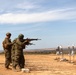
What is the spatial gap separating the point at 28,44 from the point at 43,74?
3028 mm

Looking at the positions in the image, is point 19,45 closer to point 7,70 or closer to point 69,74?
point 7,70

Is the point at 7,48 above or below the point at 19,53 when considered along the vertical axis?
above

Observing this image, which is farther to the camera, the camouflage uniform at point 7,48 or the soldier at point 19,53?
the camouflage uniform at point 7,48

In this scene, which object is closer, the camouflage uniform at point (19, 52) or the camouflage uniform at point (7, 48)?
the camouflage uniform at point (19, 52)

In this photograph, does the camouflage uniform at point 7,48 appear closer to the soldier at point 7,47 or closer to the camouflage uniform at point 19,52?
the soldier at point 7,47

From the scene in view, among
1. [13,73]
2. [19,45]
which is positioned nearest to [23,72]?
[13,73]

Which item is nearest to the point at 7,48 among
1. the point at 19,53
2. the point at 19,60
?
the point at 19,53

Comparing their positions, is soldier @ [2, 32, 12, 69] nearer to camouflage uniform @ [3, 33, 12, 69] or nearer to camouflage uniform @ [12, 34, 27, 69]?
camouflage uniform @ [3, 33, 12, 69]

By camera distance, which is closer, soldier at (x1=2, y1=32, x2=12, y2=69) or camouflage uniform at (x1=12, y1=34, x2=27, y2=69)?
camouflage uniform at (x1=12, y1=34, x2=27, y2=69)

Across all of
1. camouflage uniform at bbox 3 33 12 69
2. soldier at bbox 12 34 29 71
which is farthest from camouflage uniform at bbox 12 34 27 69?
camouflage uniform at bbox 3 33 12 69

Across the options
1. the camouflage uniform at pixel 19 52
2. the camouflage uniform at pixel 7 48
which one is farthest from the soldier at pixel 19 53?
the camouflage uniform at pixel 7 48

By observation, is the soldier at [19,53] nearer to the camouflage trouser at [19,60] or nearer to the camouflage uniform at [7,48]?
the camouflage trouser at [19,60]

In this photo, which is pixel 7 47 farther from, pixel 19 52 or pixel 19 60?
pixel 19 60

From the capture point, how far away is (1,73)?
20.0m
